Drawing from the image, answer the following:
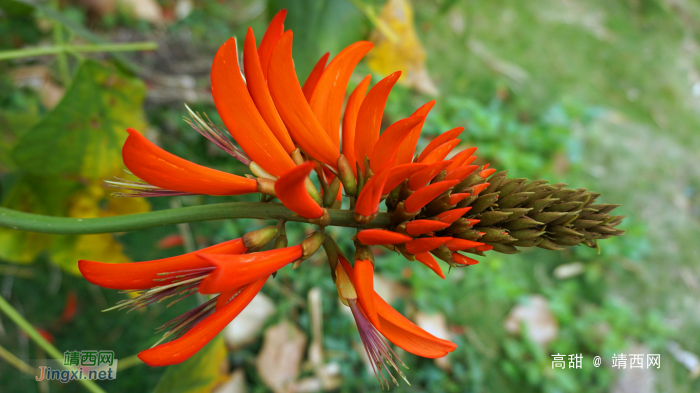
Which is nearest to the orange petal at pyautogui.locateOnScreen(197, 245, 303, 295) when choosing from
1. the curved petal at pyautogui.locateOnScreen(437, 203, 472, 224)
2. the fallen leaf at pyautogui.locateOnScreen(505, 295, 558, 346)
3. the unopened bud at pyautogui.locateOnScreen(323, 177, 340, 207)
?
the unopened bud at pyautogui.locateOnScreen(323, 177, 340, 207)

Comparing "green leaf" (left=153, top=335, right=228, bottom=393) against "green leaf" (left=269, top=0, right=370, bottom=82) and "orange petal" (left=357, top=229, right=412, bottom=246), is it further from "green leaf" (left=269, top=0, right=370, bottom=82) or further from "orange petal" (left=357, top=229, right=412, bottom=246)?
"green leaf" (left=269, top=0, right=370, bottom=82)

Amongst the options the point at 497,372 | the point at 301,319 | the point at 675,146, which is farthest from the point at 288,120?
the point at 675,146

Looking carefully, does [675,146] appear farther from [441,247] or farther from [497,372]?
[441,247]

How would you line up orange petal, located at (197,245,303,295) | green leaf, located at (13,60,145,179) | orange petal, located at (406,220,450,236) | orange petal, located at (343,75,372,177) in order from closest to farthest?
orange petal, located at (197,245,303,295) < orange petal, located at (406,220,450,236) < orange petal, located at (343,75,372,177) < green leaf, located at (13,60,145,179)

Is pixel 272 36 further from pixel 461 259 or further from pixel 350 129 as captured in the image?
pixel 461 259

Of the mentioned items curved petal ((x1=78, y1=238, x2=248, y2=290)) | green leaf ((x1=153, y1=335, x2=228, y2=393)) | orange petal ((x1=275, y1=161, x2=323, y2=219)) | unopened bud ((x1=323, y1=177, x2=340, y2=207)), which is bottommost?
green leaf ((x1=153, y1=335, x2=228, y2=393))

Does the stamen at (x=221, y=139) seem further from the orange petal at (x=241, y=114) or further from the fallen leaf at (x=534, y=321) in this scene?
the fallen leaf at (x=534, y=321)
